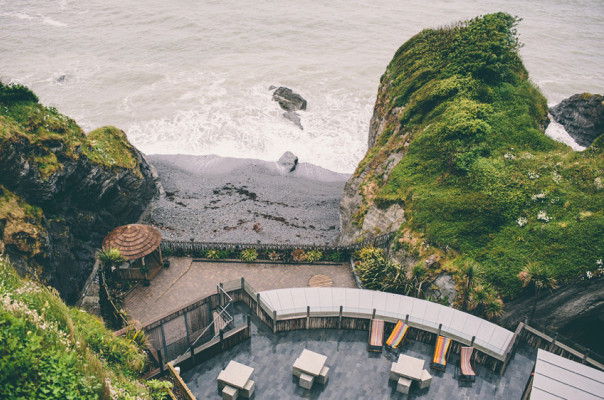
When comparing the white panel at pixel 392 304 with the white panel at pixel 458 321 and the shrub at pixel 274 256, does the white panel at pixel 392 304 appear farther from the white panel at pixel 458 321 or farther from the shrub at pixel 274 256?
the shrub at pixel 274 256

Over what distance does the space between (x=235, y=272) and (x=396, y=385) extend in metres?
13.9

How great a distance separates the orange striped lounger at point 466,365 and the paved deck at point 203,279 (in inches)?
380

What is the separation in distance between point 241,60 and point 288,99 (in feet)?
71.8

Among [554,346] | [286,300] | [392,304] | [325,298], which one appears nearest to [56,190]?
[286,300]

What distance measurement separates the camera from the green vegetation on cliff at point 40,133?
26311mm

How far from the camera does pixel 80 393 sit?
37.1ft

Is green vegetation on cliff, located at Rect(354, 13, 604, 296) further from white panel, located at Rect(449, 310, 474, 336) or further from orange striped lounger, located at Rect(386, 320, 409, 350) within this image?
orange striped lounger, located at Rect(386, 320, 409, 350)

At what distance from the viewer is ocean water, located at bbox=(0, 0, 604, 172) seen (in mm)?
57125

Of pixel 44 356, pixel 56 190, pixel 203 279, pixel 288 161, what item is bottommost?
pixel 203 279

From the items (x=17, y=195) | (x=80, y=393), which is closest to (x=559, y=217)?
(x=80, y=393)

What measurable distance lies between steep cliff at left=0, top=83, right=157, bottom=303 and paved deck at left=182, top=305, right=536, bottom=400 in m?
13.2

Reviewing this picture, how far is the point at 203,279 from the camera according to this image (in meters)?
26.9

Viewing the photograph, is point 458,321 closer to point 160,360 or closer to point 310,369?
point 310,369

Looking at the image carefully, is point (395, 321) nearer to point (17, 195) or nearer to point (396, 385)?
point (396, 385)
